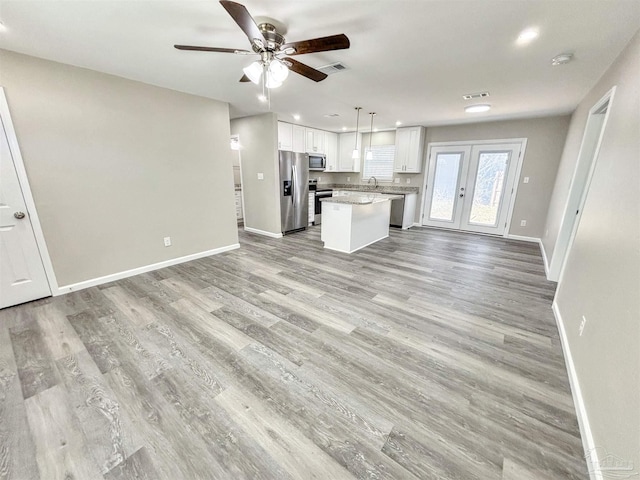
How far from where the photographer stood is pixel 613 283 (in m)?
1.46

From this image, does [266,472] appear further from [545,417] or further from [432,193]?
[432,193]

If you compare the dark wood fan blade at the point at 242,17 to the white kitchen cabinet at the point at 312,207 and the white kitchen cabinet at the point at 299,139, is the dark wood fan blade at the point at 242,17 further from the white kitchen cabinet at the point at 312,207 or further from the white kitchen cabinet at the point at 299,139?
the white kitchen cabinet at the point at 312,207

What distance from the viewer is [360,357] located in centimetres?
202

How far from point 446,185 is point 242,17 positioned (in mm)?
→ 5907

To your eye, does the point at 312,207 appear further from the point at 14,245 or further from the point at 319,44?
the point at 14,245

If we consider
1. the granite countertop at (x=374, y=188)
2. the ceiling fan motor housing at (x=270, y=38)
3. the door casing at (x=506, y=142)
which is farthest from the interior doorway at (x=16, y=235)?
the door casing at (x=506, y=142)

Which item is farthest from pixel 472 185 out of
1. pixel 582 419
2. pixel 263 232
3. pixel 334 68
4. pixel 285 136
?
pixel 582 419

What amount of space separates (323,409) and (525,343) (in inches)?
74.1

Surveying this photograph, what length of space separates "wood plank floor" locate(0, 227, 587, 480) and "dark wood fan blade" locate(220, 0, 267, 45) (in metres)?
2.27

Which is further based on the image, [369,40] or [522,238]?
[522,238]

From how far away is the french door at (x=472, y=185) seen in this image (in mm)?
5488

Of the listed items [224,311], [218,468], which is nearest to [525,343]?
[218,468]

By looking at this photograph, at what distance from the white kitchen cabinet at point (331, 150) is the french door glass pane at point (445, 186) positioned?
2728 mm

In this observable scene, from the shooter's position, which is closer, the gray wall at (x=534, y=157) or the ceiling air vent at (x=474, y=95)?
the ceiling air vent at (x=474, y=95)
